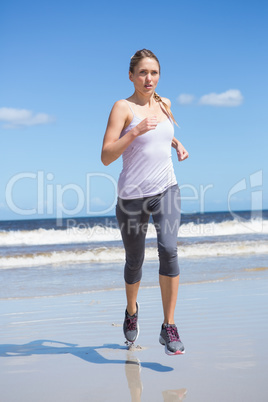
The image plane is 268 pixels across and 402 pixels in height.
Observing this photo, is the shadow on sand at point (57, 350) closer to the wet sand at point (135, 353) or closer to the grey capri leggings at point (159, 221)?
the wet sand at point (135, 353)

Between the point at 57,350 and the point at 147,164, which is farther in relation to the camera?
the point at 57,350

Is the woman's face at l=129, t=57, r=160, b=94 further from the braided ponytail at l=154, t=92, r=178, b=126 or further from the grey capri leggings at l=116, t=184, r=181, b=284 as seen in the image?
the grey capri leggings at l=116, t=184, r=181, b=284

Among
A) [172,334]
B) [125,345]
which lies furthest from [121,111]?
[125,345]

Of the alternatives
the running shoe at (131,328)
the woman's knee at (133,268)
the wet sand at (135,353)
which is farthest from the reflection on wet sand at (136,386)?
the woman's knee at (133,268)

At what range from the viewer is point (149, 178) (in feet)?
10.3

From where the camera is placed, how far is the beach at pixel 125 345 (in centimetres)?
262

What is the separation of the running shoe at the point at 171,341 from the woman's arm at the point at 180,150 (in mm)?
1169

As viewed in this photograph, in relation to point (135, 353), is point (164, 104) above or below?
above

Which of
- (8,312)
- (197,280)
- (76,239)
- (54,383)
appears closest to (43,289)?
(8,312)

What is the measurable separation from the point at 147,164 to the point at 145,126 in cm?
34

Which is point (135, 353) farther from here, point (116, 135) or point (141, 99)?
point (141, 99)

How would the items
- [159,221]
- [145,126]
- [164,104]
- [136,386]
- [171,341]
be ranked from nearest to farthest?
[136,386] < [145,126] < [171,341] < [159,221] < [164,104]

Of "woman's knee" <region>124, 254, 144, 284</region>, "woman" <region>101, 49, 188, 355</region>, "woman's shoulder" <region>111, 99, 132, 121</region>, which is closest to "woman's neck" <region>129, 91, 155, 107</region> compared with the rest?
"woman" <region>101, 49, 188, 355</region>

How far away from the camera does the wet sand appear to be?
2.59 metres
